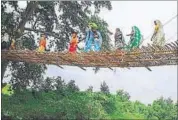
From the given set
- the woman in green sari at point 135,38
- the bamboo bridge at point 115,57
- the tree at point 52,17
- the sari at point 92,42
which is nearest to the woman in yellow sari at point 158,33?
the woman in green sari at point 135,38

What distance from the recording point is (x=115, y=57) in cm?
909

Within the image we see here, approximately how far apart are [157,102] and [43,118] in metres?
9.92

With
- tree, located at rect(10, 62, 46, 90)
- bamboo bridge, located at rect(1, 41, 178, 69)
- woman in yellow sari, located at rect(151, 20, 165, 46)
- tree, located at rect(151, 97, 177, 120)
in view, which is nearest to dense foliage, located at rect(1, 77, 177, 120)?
tree, located at rect(10, 62, 46, 90)

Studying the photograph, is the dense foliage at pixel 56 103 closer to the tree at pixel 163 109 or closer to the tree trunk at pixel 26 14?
the tree trunk at pixel 26 14

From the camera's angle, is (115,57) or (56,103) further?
(56,103)

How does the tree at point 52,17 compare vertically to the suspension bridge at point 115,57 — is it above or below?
above

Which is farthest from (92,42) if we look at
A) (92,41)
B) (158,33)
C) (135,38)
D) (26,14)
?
(26,14)

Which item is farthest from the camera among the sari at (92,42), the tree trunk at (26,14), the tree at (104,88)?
the tree at (104,88)

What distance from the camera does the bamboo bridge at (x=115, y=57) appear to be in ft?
27.1

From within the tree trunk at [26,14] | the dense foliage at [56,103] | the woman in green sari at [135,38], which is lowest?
the dense foliage at [56,103]

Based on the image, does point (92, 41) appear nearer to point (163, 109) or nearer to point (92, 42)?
point (92, 42)

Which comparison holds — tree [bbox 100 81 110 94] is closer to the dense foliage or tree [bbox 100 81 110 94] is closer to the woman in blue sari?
the dense foliage

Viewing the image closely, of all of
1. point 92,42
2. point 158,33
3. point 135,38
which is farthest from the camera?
point 92,42

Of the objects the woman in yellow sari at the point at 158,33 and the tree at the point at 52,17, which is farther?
the tree at the point at 52,17
